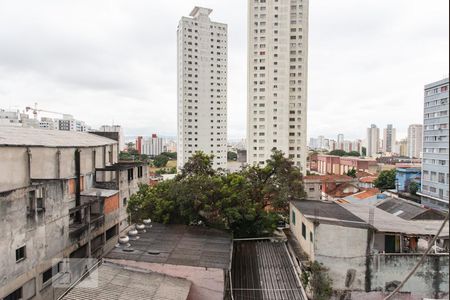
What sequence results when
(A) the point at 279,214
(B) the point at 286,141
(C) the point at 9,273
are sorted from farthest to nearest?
(B) the point at 286,141
(A) the point at 279,214
(C) the point at 9,273

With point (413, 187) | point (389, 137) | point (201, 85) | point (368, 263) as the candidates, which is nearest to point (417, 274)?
point (368, 263)

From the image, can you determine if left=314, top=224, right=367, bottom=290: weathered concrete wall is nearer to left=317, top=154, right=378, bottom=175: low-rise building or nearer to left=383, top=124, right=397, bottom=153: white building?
left=317, top=154, right=378, bottom=175: low-rise building

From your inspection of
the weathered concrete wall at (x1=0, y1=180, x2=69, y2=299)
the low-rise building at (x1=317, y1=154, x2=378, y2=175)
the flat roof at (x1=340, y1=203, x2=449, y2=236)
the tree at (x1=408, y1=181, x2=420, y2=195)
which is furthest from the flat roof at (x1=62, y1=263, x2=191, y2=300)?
the low-rise building at (x1=317, y1=154, x2=378, y2=175)

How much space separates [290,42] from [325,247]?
45169 mm

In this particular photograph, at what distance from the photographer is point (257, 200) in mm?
18578

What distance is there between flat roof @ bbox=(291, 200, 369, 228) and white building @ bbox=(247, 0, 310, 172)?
34.1m

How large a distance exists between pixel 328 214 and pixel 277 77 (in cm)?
3924

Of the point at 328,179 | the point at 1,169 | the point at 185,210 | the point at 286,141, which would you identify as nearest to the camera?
the point at 1,169

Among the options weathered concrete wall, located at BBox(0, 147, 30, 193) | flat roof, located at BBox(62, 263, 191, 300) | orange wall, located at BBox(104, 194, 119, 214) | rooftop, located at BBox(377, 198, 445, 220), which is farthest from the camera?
orange wall, located at BBox(104, 194, 119, 214)

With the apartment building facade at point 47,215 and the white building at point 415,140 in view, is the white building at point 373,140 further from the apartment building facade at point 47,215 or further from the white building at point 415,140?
the apartment building facade at point 47,215

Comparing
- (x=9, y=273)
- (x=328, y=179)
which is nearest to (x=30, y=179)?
(x=9, y=273)

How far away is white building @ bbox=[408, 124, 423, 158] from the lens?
96.4m

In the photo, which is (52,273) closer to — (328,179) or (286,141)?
(328,179)

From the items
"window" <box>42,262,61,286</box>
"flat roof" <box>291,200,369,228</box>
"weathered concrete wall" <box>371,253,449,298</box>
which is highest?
"flat roof" <box>291,200,369,228</box>
